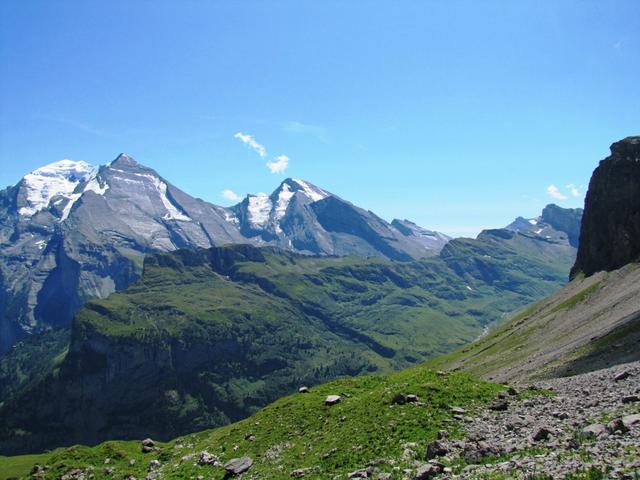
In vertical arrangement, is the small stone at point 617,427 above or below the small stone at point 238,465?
above

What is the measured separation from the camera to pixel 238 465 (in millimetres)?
44562

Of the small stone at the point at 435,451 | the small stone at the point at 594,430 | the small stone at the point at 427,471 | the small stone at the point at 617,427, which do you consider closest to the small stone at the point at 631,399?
the small stone at the point at 594,430

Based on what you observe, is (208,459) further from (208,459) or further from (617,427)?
(617,427)

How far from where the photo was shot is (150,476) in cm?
5103

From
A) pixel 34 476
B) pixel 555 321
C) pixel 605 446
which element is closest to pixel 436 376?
pixel 605 446

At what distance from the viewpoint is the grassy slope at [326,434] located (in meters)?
39.2

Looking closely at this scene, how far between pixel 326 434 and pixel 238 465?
7.80 m

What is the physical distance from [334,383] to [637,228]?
167m

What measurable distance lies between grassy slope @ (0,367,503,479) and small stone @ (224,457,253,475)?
797 mm

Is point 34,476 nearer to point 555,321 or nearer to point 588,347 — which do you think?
point 588,347

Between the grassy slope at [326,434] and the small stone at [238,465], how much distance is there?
797 mm

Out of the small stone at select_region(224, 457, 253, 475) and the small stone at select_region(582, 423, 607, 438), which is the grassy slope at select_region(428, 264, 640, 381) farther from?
the small stone at select_region(224, 457, 253, 475)

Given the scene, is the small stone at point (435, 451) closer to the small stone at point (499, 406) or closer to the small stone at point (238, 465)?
the small stone at point (499, 406)

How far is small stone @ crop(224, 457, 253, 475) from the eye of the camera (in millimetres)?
43656
